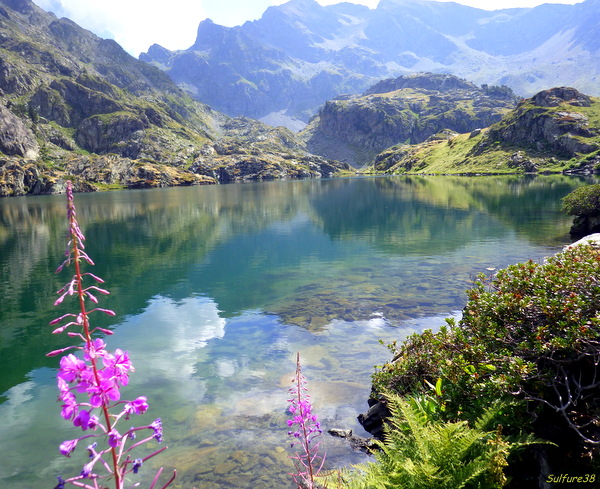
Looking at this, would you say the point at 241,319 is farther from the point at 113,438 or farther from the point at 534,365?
the point at 113,438

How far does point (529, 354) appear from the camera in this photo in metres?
9.09

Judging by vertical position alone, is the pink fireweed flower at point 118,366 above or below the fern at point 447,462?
above

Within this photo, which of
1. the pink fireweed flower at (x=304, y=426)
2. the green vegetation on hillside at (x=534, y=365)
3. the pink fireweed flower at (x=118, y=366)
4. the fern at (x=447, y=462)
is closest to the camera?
the pink fireweed flower at (x=118, y=366)

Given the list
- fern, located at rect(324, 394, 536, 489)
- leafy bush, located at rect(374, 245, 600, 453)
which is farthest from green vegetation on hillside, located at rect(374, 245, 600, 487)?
fern, located at rect(324, 394, 536, 489)

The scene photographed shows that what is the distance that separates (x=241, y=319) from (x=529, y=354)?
20.4m

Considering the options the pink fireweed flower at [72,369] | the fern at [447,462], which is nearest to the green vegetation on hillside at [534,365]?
the fern at [447,462]

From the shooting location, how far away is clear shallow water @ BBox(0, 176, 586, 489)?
47.2ft

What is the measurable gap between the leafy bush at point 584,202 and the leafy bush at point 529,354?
42916 mm

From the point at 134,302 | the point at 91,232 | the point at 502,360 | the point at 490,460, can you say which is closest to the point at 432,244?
the point at 134,302

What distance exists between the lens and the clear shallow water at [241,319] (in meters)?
14.4

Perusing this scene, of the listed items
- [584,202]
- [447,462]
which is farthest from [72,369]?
[584,202]

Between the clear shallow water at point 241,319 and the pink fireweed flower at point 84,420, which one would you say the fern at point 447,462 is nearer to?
the pink fireweed flower at point 84,420

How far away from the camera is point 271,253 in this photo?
47219 millimetres

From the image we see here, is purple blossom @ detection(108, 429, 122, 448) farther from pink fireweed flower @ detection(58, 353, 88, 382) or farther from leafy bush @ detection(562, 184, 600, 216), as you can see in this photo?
leafy bush @ detection(562, 184, 600, 216)
